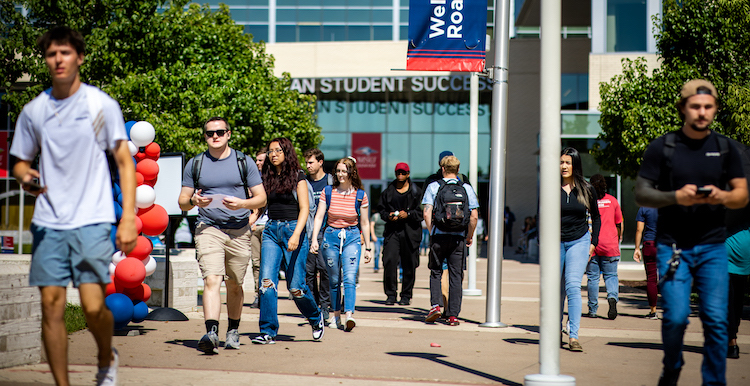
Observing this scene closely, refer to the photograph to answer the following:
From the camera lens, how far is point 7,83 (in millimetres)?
22641

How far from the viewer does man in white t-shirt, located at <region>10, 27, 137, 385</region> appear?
3.91 meters

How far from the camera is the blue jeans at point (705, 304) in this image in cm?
422

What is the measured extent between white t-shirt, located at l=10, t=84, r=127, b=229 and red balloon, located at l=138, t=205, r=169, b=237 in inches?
145

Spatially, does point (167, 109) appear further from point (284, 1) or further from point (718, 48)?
point (284, 1)

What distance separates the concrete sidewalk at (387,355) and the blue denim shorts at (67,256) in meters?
1.20

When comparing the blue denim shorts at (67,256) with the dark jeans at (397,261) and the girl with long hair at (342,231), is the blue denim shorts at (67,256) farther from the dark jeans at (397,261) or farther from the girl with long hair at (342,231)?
the dark jeans at (397,261)

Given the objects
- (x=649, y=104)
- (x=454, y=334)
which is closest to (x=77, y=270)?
(x=454, y=334)

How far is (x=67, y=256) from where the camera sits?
3.93 meters

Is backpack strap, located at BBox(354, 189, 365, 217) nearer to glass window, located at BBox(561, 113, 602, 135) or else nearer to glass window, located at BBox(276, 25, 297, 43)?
glass window, located at BBox(561, 113, 602, 135)

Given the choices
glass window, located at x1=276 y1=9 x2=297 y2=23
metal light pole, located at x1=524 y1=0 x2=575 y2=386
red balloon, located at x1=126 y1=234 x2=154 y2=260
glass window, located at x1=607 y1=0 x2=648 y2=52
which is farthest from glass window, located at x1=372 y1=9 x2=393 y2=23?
metal light pole, located at x1=524 y1=0 x2=575 y2=386

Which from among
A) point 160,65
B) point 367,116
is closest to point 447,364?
point 160,65

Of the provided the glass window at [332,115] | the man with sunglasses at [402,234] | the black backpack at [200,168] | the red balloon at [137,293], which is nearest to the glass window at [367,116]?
the glass window at [332,115]

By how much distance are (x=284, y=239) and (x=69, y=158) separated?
10.6ft

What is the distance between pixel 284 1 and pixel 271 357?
42.0 meters
